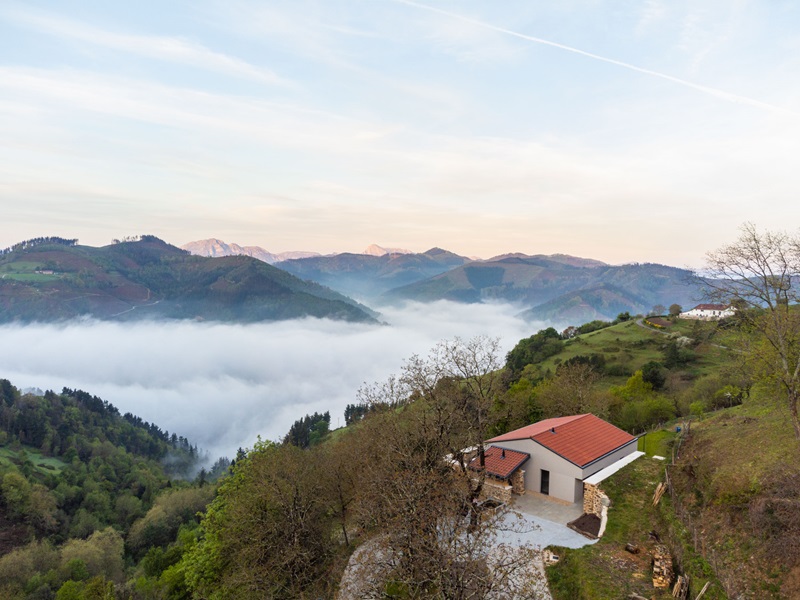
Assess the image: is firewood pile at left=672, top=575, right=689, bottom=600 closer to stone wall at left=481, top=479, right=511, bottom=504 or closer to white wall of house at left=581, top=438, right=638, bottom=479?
white wall of house at left=581, top=438, right=638, bottom=479

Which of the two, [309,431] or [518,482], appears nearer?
[518,482]

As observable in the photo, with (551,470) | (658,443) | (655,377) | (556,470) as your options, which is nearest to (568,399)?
(658,443)

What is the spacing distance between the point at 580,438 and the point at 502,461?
307 inches

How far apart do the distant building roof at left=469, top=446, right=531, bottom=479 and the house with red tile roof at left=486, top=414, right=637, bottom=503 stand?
0.28ft

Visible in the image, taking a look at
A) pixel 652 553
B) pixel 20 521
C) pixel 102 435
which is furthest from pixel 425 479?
pixel 102 435

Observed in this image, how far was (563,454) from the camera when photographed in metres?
34.5

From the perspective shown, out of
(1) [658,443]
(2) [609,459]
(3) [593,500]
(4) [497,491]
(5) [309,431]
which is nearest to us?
(3) [593,500]

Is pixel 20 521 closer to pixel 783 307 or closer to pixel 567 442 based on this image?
pixel 567 442

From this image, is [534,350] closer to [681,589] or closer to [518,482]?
[518,482]

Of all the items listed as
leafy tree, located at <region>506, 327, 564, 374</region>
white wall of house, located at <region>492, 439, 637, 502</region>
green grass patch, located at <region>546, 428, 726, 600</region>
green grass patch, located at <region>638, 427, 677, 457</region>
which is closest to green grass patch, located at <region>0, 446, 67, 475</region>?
leafy tree, located at <region>506, 327, 564, 374</region>

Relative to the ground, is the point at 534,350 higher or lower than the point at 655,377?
lower

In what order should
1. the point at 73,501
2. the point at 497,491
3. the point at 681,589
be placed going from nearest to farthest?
the point at 681,589 → the point at 497,491 → the point at 73,501

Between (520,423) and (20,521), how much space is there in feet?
465

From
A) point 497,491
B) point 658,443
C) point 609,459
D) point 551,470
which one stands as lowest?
point 497,491
